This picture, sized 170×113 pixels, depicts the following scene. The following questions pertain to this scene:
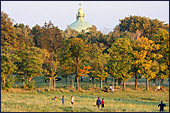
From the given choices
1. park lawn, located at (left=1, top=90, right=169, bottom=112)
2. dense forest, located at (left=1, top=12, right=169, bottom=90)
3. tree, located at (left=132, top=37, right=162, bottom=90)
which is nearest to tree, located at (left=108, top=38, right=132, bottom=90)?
dense forest, located at (left=1, top=12, right=169, bottom=90)

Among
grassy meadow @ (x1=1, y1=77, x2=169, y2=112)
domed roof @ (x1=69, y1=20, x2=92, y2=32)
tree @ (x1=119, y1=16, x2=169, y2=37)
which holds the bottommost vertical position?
grassy meadow @ (x1=1, y1=77, x2=169, y2=112)

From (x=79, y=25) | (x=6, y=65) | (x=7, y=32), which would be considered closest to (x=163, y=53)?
(x=6, y=65)

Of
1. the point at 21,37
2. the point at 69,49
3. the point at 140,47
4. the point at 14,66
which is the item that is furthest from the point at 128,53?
the point at 21,37

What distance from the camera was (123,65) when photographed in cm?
6250

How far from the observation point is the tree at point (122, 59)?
6191 centimetres

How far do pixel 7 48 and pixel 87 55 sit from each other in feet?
57.3

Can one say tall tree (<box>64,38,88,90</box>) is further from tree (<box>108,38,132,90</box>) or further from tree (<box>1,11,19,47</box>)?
tree (<box>1,11,19,47</box>)

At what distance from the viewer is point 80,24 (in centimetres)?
17375

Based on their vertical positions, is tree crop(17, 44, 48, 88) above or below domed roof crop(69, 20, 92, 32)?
below

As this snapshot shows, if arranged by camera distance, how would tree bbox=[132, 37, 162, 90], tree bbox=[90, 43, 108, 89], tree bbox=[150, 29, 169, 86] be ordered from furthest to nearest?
tree bbox=[90, 43, 108, 89] → tree bbox=[150, 29, 169, 86] → tree bbox=[132, 37, 162, 90]

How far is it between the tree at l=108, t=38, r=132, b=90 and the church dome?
331 ft

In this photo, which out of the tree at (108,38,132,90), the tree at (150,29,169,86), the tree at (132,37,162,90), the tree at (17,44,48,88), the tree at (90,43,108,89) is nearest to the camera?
the tree at (17,44,48,88)

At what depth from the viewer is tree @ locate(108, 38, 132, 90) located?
203ft

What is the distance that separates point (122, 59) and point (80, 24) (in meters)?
113
